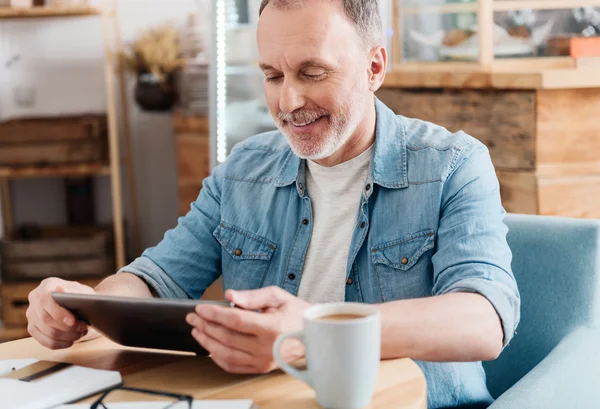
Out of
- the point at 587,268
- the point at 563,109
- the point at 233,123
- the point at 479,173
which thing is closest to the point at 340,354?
the point at 479,173

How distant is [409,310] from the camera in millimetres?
1034

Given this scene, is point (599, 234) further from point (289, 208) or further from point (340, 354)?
point (340, 354)

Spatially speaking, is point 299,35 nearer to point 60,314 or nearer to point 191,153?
point 60,314

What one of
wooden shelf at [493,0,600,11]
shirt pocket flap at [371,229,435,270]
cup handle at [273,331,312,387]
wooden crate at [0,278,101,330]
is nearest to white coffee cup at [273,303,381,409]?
cup handle at [273,331,312,387]

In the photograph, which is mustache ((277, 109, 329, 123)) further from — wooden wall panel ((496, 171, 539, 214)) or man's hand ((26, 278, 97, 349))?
wooden wall panel ((496, 171, 539, 214))

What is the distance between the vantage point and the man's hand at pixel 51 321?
3.62 ft

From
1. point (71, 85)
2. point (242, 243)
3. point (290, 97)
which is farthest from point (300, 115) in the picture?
point (71, 85)

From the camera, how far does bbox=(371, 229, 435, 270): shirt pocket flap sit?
4.22 feet

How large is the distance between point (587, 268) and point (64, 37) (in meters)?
3.19

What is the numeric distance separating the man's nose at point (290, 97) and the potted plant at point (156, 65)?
2.41 metres

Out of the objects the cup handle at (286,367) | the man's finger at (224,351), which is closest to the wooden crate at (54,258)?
the man's finger at (224,351)

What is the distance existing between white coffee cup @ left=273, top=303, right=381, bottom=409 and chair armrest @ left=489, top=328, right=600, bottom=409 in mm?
291

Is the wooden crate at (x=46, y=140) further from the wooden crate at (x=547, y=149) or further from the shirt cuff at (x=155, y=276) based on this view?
the shirt cuff at (x=155, y=276)

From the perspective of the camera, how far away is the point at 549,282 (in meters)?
1.39
